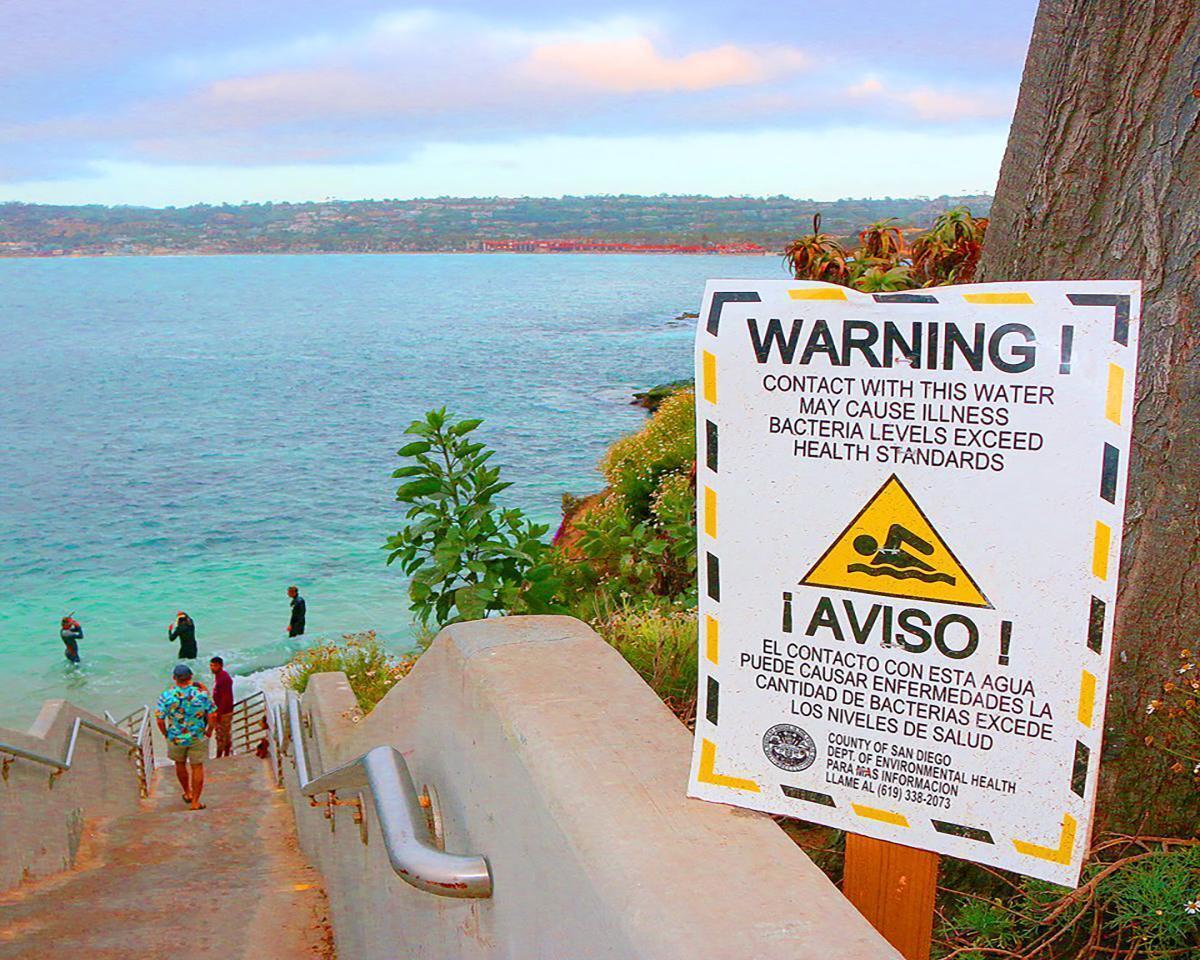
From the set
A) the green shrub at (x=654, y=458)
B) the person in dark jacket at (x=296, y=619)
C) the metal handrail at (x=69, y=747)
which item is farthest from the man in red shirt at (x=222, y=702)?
the person in dark jacket at (x=296, y=619)

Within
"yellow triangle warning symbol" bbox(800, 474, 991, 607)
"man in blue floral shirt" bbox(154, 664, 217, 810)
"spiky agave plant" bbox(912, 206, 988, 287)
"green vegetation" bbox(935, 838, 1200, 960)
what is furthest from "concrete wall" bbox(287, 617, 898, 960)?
"man in blue floral shirt" bbox(154, 664, 217, 810)

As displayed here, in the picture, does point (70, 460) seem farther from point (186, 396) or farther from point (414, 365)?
point (414, 365)

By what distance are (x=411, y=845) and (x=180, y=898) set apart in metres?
4.07

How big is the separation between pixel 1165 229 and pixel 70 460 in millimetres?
61488

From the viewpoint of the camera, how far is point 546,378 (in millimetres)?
83062

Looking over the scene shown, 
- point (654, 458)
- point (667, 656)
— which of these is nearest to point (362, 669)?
point (654, 458)

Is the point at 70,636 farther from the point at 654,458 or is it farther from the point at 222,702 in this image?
the point at 654,458

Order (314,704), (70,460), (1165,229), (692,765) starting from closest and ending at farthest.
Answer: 1. (692,765)
2. (1165,229)
3. (314,704)
4. (70,460)

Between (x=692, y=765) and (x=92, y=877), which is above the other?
(x=692, y=765)

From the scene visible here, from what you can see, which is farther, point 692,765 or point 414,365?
point 414,365

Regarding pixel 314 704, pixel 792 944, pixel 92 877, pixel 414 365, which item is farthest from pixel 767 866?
pixel 414 365

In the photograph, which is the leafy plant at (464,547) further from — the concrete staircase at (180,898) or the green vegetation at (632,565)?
the concrete staircase at (180,898)

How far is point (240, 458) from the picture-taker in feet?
188

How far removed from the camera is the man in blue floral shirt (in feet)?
32.3
